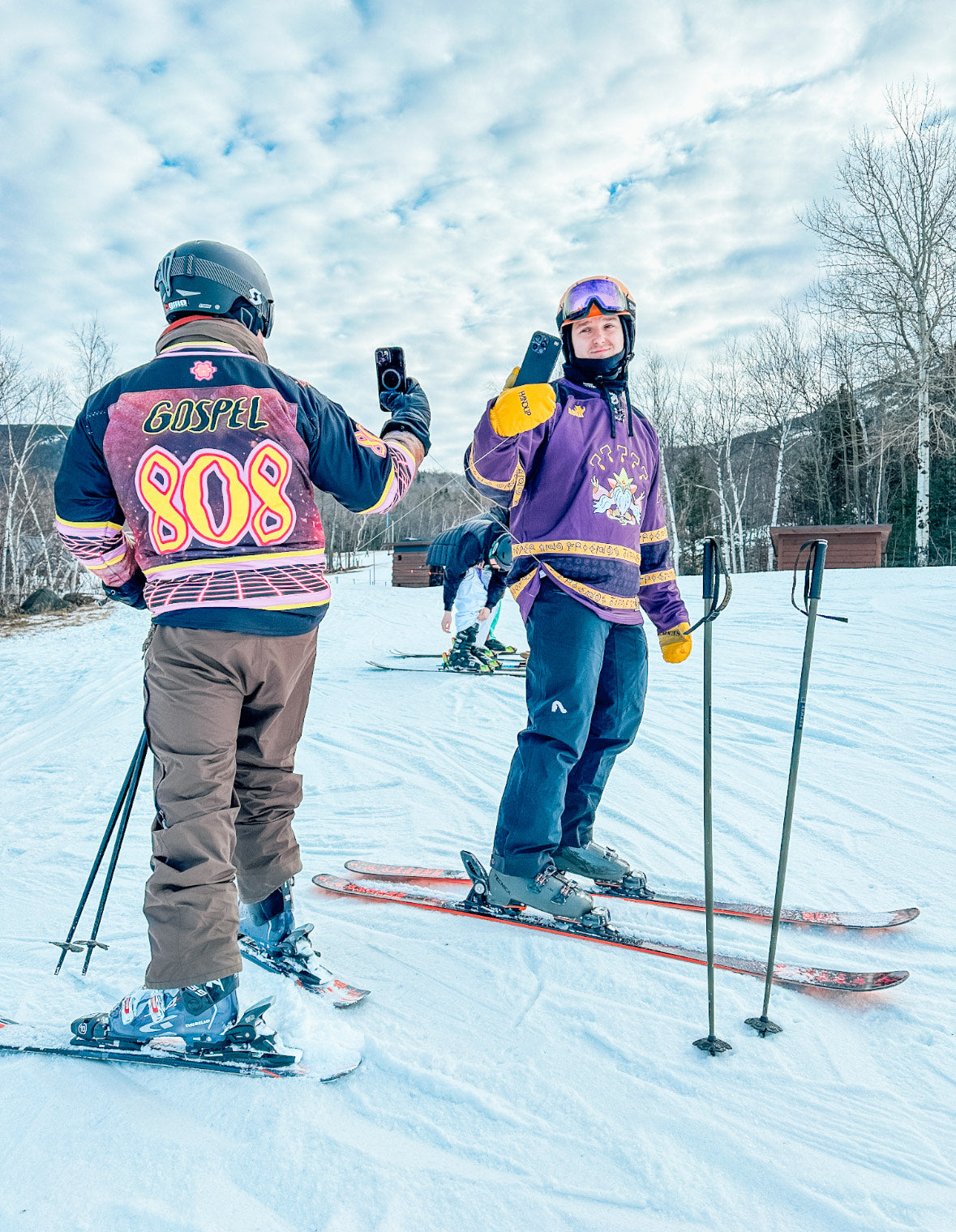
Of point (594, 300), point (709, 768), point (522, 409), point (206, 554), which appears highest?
point (594, 300)

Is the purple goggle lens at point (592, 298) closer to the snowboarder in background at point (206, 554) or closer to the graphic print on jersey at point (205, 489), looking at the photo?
the snowboarder in background at point (206, 554)

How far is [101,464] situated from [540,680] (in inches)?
59.1

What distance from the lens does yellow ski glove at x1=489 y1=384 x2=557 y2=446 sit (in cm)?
222

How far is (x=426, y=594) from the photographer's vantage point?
1925 cm

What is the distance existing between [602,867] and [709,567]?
4.38ft

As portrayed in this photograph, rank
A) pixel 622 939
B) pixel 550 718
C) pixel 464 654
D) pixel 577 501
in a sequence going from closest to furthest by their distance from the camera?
pixel 622 939
pixel 550 718
pixel 577 501
pixel 464 654

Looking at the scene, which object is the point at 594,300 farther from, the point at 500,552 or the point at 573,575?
the point at 500,552

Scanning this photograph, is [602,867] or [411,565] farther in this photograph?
[411,565]

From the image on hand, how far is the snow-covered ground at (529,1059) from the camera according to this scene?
1308mm

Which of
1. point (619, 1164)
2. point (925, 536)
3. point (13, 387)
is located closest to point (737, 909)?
point (619, 1164)

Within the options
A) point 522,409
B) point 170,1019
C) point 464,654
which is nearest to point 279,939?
point 170,1019

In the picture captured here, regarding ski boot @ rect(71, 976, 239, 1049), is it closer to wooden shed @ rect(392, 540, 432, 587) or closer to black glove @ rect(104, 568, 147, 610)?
black glove @ rect(104, 568, 147, 610)

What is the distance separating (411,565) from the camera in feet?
89.1

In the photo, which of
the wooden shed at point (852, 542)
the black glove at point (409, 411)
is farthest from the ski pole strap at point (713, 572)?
the wooden shed at point (852, 542)
